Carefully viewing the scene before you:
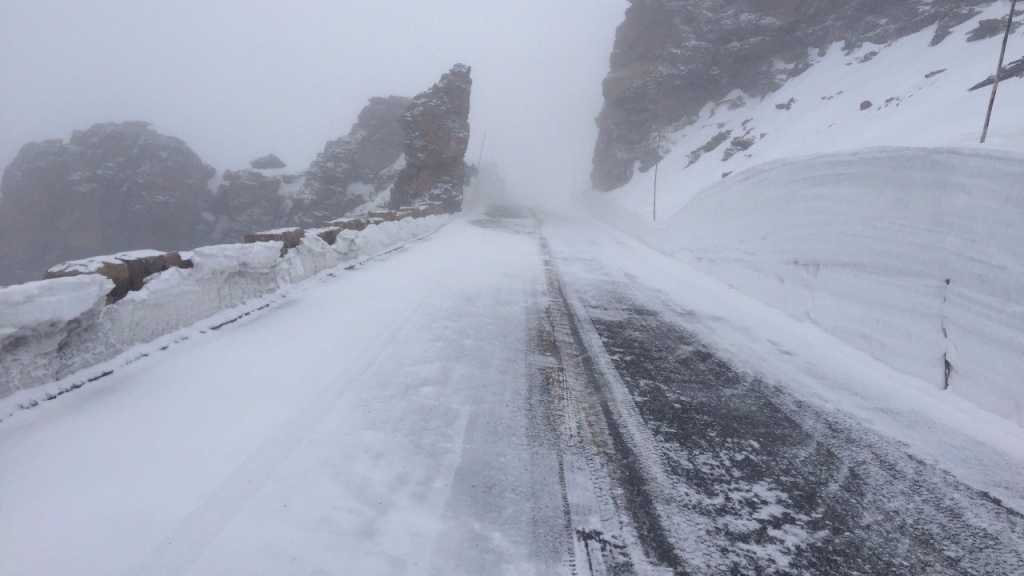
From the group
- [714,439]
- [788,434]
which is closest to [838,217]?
[788,434]

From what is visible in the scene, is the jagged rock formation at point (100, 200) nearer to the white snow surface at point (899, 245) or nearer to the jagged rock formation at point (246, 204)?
the jagged rock formation at point (246, 204)

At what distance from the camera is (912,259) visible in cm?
427

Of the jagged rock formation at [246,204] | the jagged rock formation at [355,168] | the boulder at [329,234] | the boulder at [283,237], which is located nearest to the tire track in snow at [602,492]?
the boulder at [283,237]

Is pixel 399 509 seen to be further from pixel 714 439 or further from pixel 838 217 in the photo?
pixel 838 217

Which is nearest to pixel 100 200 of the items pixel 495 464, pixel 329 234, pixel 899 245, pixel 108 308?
pixel 329 234

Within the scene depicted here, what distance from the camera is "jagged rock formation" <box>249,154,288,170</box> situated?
83.4m

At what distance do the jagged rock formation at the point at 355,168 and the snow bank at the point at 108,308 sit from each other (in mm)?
62808

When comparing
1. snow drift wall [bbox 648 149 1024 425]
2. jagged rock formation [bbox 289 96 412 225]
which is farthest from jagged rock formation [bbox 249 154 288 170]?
snow drift wall [bbox 648 149 1024 425]

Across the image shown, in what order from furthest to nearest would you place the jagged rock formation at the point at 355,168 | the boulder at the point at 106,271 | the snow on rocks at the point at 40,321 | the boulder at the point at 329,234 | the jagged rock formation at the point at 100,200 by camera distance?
the jagged rock formation at the point at 100,200 → the jagged rock formation at the point at 355,168 → the boulder at the point at 329,234 → the boulder at the point at 106,271 → the snow on rocks at the point at 40,321

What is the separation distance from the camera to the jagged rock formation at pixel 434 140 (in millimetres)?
41656

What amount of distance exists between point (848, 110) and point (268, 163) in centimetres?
8990

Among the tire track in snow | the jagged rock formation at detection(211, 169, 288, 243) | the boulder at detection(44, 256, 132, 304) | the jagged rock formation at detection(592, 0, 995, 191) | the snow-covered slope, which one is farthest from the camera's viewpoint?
the jagged rock formation at detection(211, 169, 288, 243)

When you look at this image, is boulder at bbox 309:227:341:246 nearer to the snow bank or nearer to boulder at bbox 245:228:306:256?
boulder at bbox 245:228:306:256

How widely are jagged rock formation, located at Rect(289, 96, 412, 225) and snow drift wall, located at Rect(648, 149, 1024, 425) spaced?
63.9m
